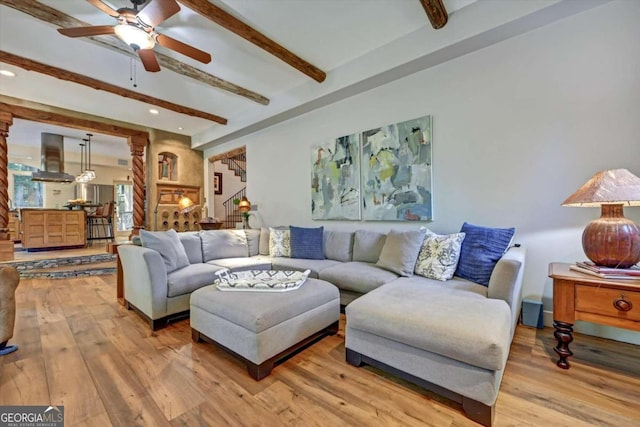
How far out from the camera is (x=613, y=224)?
1.76 m

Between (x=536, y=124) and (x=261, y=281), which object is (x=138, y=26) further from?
(x=536, y=124)

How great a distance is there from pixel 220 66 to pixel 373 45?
6.54ft

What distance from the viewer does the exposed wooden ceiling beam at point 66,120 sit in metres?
4.72

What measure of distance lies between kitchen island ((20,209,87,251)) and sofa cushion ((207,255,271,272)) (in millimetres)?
5189

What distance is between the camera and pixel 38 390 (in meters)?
1.59

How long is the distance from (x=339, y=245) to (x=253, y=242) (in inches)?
54.1

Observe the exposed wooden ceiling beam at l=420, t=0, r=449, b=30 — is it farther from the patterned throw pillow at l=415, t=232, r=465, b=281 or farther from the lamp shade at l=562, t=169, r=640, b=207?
the patterned throw pillow at l=415, t=232, r=465, b=281

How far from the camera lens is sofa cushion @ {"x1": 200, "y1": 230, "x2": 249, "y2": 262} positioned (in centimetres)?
356

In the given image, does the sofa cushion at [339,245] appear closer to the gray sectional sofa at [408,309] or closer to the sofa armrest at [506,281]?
the gray sectional sofa at [408,309]

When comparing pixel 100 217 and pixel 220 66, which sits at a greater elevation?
pixel 220 66

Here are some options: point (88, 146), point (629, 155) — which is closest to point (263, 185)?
point (629, 155)

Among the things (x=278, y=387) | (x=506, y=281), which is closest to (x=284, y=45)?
(x=506, y=281)

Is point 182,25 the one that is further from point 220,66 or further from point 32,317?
point 32,317

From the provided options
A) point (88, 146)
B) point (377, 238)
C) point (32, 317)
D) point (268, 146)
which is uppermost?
point (88, 146)
